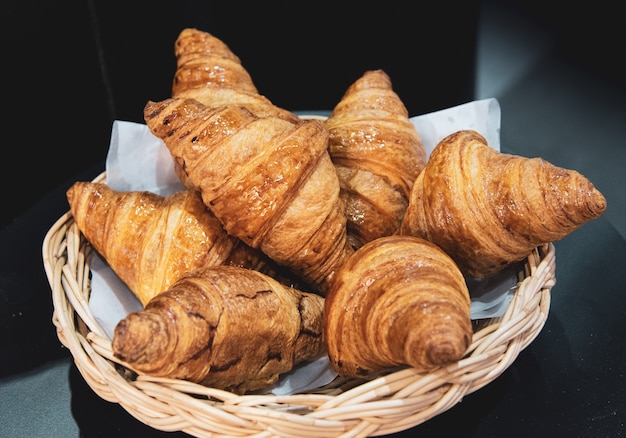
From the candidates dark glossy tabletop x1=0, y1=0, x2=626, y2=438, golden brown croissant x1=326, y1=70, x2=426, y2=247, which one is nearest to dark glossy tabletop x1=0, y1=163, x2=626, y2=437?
dark glossy tabletop x1=0, y1=0, x2=626, y2=438

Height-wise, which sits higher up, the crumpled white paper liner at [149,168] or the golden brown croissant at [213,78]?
the golden brown croissant at [213,78]

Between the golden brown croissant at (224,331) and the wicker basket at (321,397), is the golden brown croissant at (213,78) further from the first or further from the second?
the wicker basket at (321,397)

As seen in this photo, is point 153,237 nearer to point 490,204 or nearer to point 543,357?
point 490,204

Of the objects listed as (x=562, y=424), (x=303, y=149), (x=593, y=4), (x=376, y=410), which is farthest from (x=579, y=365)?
(x=593, y=4)

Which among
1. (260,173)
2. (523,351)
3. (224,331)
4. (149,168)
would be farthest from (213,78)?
(523,351)

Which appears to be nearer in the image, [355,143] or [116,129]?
[355,143]

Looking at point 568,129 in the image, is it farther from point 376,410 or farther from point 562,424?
point 376,410

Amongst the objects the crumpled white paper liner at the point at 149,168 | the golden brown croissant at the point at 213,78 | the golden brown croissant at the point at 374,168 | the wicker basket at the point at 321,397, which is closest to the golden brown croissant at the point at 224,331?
the wicker basket at the point at 321,397
